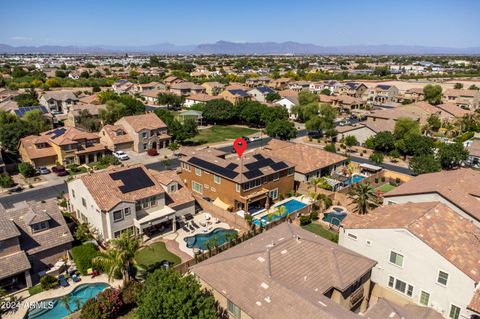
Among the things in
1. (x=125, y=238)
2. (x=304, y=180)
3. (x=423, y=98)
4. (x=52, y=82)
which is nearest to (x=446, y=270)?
(x=125, y=238)

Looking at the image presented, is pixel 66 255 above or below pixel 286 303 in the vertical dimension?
below

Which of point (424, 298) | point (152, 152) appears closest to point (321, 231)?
point (424, 298)

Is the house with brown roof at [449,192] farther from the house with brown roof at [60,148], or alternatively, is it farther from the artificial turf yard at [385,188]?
the house with brown roof at [60,148]

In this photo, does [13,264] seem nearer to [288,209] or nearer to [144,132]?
[288,209]

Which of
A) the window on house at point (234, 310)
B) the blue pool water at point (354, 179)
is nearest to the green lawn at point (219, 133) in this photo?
the blue pool water at point (354, 179)

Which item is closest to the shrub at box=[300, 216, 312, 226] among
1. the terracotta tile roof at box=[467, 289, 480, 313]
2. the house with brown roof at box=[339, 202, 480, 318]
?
the house with brown roof at box=[339, 202, 480, 318]

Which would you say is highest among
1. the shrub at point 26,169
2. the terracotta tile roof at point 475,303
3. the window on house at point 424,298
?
the terracotta tile roof at point 475,303

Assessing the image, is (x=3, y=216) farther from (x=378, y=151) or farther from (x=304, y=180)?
(x=378, y=151)
